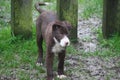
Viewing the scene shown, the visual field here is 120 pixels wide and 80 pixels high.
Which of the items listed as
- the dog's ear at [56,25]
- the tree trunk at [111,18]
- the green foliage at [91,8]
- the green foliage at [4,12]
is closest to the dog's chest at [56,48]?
the dog's ear at [56,25]

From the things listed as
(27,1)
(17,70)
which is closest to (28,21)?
(27,1)

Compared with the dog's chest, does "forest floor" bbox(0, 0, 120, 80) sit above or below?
below

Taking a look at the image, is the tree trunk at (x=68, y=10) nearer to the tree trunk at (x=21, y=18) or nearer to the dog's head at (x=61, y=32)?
the tree trunk at (x=21, y=18)

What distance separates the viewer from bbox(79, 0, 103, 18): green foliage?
392 inches

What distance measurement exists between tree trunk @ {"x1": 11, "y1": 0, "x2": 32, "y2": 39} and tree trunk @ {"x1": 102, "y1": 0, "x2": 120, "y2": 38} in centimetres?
162

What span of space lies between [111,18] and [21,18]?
1.92 m

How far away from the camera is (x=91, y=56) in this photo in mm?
7336

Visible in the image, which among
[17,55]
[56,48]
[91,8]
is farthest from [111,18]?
[56,48]

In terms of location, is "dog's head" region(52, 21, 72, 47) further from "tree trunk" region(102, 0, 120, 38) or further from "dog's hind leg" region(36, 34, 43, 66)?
"tree trunk" region(102, 0, 120, 38)

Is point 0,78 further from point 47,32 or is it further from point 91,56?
point 91,56

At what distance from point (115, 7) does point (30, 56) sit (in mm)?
2160

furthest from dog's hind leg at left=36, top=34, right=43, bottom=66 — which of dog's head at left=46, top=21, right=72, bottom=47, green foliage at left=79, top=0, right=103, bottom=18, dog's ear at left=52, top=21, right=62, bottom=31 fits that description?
green foliage at left=79, top=0, right=103, bottom=18

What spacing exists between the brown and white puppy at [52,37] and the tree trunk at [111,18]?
1.75 meters

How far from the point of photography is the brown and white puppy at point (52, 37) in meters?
5.57
